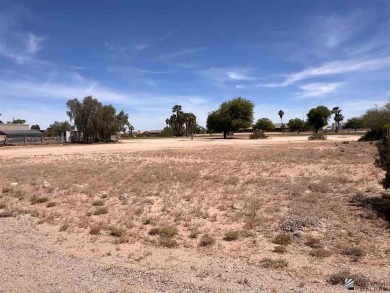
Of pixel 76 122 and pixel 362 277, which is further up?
pixel 76 122

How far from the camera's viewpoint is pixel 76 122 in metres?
81.8

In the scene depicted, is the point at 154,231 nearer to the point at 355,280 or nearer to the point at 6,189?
the point at 355,280

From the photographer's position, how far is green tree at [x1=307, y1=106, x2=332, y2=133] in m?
129

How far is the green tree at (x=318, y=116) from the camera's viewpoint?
12874cm

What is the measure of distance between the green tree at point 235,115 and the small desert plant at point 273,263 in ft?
269

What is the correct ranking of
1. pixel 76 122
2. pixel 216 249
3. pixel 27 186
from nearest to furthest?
pixel 216 249 → pixel 27 186 → pixel 76 122

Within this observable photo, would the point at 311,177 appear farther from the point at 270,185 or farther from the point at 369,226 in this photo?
the point at 369,226

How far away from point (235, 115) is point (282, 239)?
83.5 m

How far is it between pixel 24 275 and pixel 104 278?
1.30 metres

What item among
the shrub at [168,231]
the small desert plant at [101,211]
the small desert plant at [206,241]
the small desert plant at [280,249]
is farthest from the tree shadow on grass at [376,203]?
the small desert plant at [101,211]

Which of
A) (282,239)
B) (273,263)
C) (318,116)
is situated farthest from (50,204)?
(318,116)

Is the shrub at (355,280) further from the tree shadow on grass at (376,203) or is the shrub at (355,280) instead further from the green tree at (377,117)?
the green tree at (377,117)

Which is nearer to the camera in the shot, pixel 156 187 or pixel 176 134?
pixel 156 187

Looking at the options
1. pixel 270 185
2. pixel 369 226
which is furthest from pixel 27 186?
pixel 369 226
